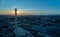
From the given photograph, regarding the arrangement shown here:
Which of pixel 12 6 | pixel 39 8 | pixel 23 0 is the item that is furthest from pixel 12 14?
pixel 39 8

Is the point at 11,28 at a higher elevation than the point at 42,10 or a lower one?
lower

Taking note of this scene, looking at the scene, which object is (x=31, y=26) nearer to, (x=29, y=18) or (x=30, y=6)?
(x=29, y=18)

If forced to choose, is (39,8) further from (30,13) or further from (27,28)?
(27,28)

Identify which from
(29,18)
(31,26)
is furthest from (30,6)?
(31,26)

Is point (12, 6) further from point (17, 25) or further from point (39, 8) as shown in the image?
point (39, 8)

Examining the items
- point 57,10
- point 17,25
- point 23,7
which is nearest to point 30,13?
point 23,7

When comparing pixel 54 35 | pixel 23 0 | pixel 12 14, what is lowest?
pixel 54 35

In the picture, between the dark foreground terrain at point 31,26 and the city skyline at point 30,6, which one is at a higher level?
the city skyline at point 30,6
